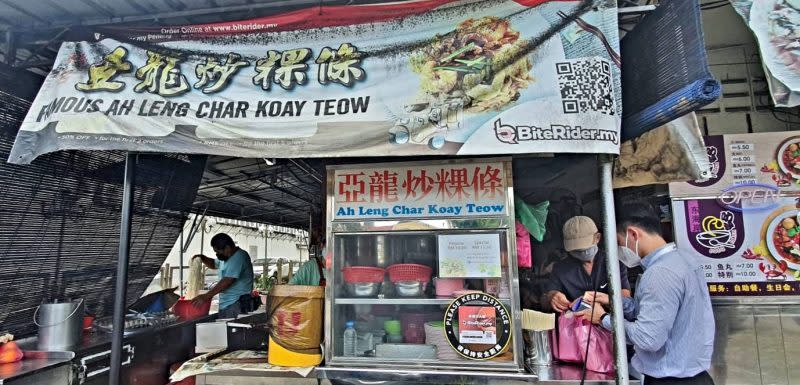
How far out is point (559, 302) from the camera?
2.78 m

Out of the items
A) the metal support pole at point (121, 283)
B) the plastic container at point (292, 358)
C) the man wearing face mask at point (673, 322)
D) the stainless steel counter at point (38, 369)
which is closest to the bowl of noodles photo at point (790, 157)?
the man wearing face mask at point (673, 322)

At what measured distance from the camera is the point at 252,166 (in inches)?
221

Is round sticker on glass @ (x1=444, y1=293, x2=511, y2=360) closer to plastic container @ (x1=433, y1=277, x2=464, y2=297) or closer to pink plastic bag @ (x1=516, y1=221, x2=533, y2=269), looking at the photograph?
plastic container @ (x1=433, y1=277, x2=464, y2=297)

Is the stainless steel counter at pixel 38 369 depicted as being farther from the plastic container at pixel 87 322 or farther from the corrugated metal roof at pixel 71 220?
the plastic container at pixel 87 322

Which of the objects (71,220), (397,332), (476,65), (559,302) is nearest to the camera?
(476,65)

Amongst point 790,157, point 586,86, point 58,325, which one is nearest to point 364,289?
point 586,86

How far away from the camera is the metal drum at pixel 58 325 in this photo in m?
2.91

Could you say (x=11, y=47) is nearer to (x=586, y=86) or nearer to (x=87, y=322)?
(x=87, y=322)

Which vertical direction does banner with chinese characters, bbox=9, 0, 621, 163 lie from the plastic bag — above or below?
above

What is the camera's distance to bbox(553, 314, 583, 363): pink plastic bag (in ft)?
8.70

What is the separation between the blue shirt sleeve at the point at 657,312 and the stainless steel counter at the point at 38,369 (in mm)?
3457

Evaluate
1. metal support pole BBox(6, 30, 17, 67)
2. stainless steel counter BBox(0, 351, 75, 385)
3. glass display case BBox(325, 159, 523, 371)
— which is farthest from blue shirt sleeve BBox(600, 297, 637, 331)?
metal support pole BBox(6, 30, 17, 67)

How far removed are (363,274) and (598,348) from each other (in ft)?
5.04

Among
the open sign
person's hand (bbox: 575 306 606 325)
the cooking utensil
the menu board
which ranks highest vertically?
the open sign
